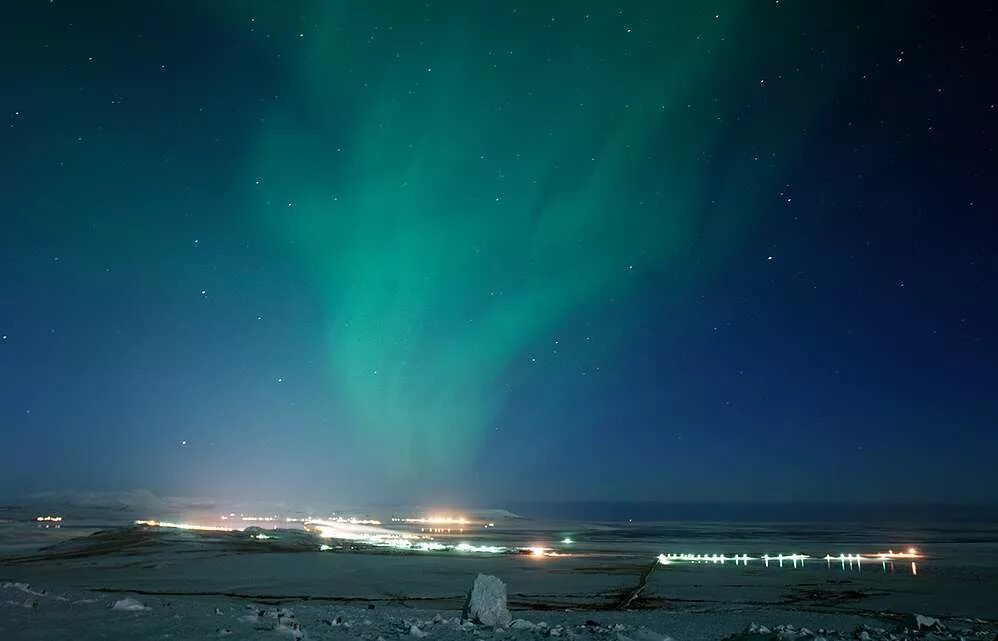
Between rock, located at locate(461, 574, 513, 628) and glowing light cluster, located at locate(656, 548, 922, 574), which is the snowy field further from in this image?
glowing light cluster, located at locate(656, 548, 922, 574)

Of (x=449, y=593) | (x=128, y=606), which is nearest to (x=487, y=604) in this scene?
(x=128, y=606)

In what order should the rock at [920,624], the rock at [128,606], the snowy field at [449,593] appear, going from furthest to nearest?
the rock at [920,624] → the rock at [128,606] → the snowy field at [449,593]

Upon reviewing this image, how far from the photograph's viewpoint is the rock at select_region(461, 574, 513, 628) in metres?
15.7

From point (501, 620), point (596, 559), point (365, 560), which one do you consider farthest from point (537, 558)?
point (501, 620)

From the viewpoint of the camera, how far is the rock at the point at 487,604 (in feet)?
51.5

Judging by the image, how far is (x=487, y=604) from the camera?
53.0ft

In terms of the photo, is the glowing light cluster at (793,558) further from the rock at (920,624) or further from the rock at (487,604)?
the rock at (487,604)

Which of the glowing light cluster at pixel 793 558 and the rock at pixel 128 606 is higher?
the rock at pixel 128 606

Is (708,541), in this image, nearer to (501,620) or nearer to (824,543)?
(824,543)

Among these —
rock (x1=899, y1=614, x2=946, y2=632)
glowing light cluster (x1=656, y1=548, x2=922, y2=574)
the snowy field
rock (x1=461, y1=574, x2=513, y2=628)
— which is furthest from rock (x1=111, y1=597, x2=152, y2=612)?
glowing light cluster (x1=656, y1=548, x2=922, y2=574)

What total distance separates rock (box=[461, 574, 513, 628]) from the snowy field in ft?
2.43

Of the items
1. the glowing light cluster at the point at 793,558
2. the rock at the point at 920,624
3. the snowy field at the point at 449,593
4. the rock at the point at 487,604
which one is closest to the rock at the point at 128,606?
the snowy field at the point at 449,593

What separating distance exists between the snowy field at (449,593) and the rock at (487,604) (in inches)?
29.2

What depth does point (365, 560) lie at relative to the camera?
4706 centimetres
